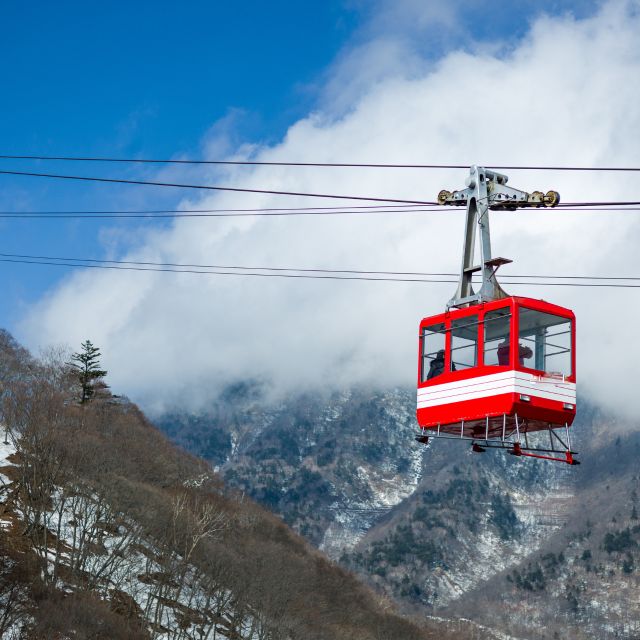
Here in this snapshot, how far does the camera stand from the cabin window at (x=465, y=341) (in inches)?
1305

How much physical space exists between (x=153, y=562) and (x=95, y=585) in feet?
32.7

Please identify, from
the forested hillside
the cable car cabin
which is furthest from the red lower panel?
the forested hillside

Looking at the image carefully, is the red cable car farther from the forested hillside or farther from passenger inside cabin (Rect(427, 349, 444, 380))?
the forested hillside

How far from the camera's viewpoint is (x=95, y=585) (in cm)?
8662

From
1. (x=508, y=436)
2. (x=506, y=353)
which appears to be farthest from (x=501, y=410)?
(x=506, y=353)

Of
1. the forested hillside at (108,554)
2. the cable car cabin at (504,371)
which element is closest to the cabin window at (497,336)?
the cable car cabin at (504,371)

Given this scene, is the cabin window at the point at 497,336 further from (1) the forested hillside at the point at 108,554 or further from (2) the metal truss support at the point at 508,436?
(1) the forested hillside at the point at 108,554

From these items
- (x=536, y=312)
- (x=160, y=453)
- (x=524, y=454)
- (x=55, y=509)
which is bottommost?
(x=524, y=454)

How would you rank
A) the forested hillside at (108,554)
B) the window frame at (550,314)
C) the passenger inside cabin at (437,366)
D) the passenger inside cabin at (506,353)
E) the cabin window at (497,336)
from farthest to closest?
the forested hillside at (108,554) → the passenger inside cabin at (437,366) → the cabin window at (497,336) → the passenger inside cabin at (506,353) → the window frame at (550,314)

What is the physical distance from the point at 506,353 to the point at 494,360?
531mm

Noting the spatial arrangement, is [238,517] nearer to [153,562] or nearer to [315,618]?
[315,618]

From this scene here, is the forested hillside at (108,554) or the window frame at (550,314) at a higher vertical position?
the forested hillside at (108,554)

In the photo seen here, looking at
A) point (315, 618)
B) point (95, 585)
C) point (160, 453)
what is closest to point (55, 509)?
point (95, 585)

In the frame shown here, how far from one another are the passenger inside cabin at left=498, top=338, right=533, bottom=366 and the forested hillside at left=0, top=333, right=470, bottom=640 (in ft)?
158
